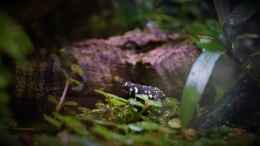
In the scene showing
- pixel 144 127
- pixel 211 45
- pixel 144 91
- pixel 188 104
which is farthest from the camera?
pixel 144 91

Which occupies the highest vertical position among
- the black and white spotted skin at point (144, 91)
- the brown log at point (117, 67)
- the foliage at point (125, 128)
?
the brown log at point (117, 67)

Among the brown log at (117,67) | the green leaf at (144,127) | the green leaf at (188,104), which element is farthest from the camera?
the brown log at (117,67)

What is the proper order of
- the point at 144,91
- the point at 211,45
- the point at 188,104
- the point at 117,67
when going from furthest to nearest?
the point at 117,67, the point at 144,91, the point at 211,45, the point at 188,104

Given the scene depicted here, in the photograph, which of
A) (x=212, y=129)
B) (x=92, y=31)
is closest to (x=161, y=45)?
(x=92, y=31)

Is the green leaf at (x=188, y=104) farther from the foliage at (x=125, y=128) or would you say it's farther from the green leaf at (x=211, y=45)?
the green leaf at (x=211, y=45)

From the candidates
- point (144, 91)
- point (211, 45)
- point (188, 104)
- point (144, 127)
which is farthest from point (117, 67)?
point (144, 127)

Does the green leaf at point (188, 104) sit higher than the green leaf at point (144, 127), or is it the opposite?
the green leaf at point (188, 104)

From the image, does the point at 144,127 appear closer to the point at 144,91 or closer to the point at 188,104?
the point at 188,104

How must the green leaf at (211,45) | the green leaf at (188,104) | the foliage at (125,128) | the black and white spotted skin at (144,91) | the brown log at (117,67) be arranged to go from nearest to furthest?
the foliage at (125,128), the green leaf at (188,104), the green leaf at (211,45), the black and white spotted skin at (144,91), the brown log at (117,67)

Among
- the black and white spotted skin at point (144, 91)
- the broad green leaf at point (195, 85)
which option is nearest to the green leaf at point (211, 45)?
the broad green leaf at point (195, 85)

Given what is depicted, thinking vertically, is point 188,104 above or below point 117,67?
below

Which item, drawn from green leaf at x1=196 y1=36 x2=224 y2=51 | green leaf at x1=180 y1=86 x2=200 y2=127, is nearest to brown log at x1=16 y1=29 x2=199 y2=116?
green leaf at x1=196 y1=36 x2=224 y2=51

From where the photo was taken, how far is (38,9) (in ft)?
5.74

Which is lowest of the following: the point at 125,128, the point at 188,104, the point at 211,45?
the point at 125,128
